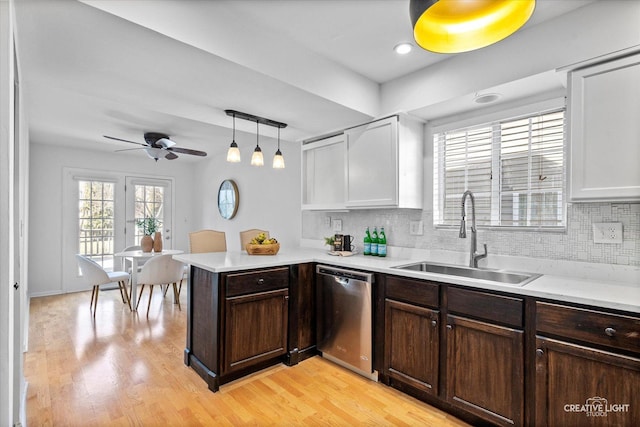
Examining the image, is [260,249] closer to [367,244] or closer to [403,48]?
[367,244]

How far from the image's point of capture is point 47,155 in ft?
16.5

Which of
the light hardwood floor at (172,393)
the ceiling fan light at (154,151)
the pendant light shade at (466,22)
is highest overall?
the ceiling fan light at (154,151)

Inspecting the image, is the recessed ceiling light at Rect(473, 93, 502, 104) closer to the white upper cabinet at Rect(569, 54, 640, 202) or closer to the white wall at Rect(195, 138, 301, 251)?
the white upper cabinet at Rect(569, 54, 640, 202)

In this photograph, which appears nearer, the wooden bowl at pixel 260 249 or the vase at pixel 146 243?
the wooden bowl at pixel 260 249

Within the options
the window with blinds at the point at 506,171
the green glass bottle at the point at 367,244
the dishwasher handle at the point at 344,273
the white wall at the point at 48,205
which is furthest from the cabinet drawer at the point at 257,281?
the white wall at the point at 48,205

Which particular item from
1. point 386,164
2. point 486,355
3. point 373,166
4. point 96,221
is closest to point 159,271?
point 96,221

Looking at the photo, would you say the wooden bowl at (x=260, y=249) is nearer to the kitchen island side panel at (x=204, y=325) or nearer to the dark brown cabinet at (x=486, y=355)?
the kitchen island side panel at (x=204, y=325)

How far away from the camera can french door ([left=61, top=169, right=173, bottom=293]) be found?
521 cm

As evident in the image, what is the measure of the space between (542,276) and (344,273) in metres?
1.31

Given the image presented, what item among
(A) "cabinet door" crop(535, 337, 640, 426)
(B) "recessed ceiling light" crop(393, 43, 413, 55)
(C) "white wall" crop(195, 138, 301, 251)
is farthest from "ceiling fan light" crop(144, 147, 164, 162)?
(A) "cabinet door" crop(535, 337, 640, 426)

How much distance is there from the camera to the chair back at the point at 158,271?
396 centimetres

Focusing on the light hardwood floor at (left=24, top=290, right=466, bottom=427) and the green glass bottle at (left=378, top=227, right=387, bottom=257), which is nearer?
the light hardwood floor at (left=24, top=290, right=466, bottom=427)

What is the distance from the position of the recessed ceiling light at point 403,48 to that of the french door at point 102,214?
530 cm

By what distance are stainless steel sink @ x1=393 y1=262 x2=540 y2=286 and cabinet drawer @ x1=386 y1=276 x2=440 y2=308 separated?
0.47 ft
